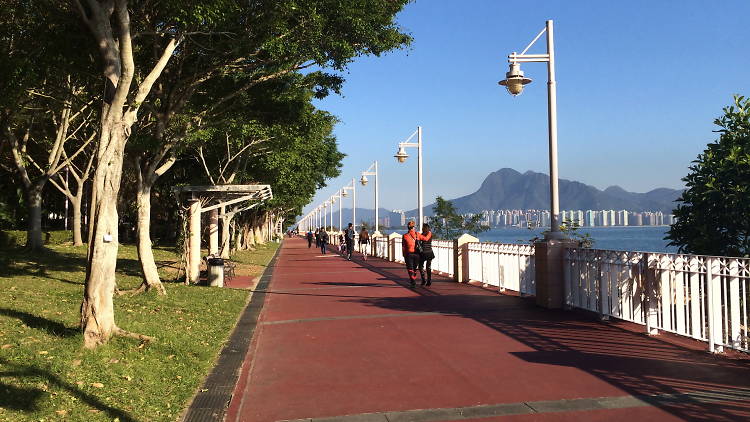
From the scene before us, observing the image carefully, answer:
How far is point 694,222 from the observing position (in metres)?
13.3

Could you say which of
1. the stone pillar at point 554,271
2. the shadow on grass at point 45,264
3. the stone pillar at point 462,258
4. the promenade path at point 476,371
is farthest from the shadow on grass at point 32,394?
the stone pillar at point 462,258

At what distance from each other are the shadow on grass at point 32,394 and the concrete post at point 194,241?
11055mm

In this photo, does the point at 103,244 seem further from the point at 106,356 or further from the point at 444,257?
the point at 444,257

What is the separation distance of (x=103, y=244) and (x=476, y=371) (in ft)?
17.0

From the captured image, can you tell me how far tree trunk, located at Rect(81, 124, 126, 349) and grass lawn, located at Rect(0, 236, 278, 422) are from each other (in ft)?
1.13

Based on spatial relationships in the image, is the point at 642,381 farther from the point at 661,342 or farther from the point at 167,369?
the point at 167,369

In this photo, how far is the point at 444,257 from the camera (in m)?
20.4

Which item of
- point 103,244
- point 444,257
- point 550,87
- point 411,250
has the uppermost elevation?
point 550,87

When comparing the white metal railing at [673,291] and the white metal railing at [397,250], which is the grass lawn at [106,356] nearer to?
the white metal railing at [673,291]

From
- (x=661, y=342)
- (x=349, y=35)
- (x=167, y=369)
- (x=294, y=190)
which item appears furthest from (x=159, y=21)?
(x=294, y=190)

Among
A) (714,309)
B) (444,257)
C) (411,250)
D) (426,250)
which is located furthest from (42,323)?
(444,257)

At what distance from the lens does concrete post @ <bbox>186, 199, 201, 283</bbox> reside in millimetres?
17578

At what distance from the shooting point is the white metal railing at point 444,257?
19844mm

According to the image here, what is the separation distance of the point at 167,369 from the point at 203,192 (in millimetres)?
13157
